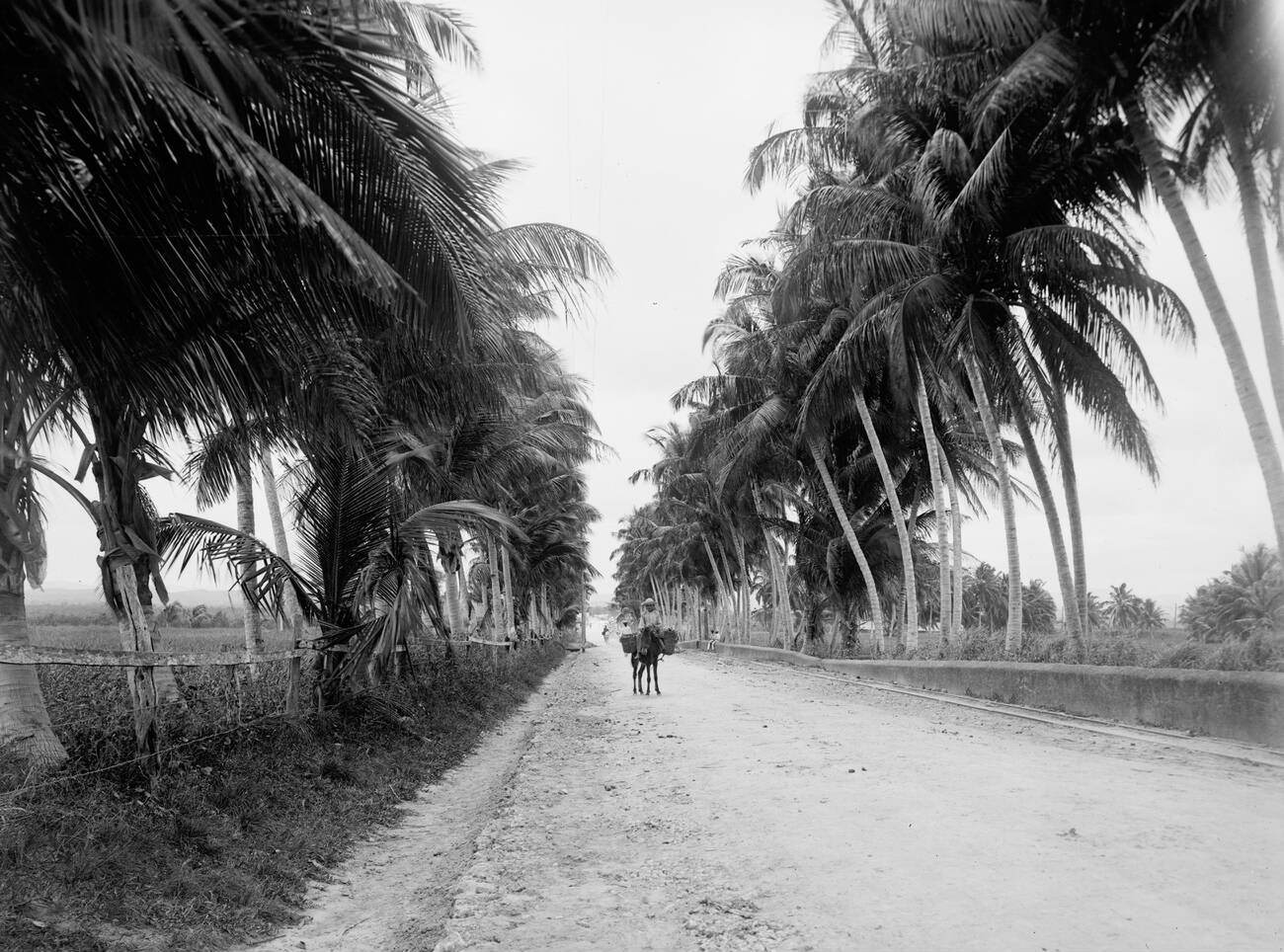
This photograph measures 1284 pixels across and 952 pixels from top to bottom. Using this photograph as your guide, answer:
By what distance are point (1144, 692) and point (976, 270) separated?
8706 mm

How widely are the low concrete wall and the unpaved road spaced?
912 millimetres

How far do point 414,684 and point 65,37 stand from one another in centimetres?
989

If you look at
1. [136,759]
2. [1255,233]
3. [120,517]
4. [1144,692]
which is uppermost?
[1255,233]

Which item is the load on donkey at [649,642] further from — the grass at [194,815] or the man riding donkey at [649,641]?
the grass at [194,815]

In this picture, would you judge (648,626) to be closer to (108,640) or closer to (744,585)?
(108,640)

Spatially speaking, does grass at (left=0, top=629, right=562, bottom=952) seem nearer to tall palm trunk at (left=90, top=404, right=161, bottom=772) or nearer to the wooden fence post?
the wooden fence post

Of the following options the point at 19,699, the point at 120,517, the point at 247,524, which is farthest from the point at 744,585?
the point at 19,699

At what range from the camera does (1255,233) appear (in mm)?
9000

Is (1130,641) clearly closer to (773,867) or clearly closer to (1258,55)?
(1258,55)

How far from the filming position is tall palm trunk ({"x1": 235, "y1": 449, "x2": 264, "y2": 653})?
8422 mm

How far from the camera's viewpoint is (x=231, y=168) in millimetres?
3967

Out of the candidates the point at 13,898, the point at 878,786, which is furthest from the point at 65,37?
the point at 878,786

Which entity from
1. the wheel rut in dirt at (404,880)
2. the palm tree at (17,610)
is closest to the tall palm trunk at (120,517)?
the palm tree at (17,610)

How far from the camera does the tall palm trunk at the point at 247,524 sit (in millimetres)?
8422
